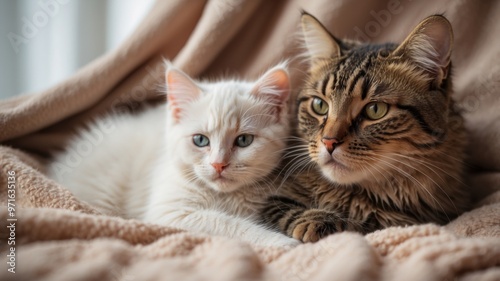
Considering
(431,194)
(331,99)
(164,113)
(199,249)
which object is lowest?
(164,113)

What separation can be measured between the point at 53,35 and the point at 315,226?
164 cm

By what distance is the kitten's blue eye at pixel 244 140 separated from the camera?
1.30 meters

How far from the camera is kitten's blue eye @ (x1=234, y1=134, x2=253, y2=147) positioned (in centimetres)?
130

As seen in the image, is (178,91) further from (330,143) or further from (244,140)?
(330,143)

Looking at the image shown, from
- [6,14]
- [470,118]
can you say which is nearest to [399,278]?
[470,118]

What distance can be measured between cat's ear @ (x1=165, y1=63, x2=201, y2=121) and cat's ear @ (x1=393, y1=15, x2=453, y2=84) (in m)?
0.64

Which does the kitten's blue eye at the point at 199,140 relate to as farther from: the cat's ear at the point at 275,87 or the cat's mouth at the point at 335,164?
the cat's mouth at the point at 335,164

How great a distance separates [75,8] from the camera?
2.02 meters

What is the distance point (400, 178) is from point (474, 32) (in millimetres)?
768

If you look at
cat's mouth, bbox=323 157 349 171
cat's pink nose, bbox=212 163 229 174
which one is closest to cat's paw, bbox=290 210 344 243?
cat's mouth, bbox=323 157 349 171

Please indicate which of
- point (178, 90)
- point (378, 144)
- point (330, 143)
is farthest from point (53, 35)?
point (378, 144)

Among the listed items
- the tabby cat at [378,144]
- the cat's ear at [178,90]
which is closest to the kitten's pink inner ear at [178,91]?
the cat's ear at [178,90]

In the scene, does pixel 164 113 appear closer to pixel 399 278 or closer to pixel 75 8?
pixel 75 8

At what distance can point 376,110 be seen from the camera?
3.79 feet
